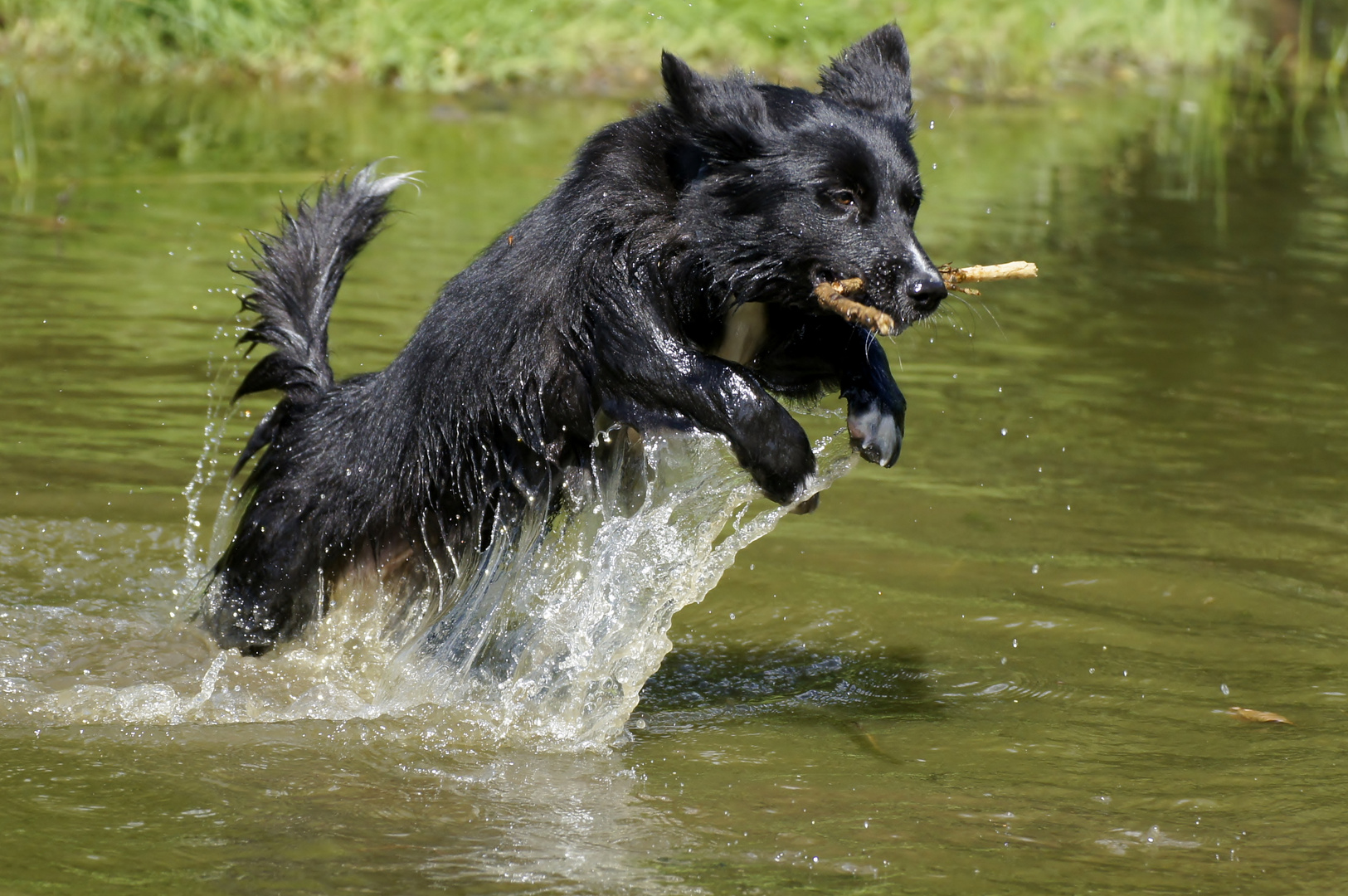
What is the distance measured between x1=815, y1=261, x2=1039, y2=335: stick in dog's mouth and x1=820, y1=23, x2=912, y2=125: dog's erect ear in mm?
511

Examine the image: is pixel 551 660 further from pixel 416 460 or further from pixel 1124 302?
pixel 1124 302

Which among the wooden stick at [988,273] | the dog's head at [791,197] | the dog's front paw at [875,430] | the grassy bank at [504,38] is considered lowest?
the dog's front paw at [875,430]

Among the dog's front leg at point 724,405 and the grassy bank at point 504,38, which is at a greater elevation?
the grassy bank at point 504,38

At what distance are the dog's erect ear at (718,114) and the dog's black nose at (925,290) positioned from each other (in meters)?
0.52

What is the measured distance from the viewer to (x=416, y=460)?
4324 millimetres

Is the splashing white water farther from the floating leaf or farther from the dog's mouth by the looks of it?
the floating leaf

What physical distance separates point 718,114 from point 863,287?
577 mm

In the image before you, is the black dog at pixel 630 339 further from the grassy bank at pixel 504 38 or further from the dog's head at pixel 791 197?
the grassy bank at pixel 504 38

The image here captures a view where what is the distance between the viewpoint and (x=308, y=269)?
4.84 metres

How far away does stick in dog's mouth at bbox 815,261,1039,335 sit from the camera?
3.90 metres

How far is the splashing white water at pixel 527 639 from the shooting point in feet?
13.6

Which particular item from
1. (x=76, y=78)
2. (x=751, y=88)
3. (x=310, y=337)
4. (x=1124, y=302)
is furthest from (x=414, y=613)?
(x=76, y=78)

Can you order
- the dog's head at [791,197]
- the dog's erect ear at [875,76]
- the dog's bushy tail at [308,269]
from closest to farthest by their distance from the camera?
the dog's head at [791,197] < the dog's erect ear at [875,76] < the dog's bushy tail at [308,269]

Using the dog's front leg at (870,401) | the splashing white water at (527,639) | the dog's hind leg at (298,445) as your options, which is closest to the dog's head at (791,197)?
the dog's front leg at (870,401)
